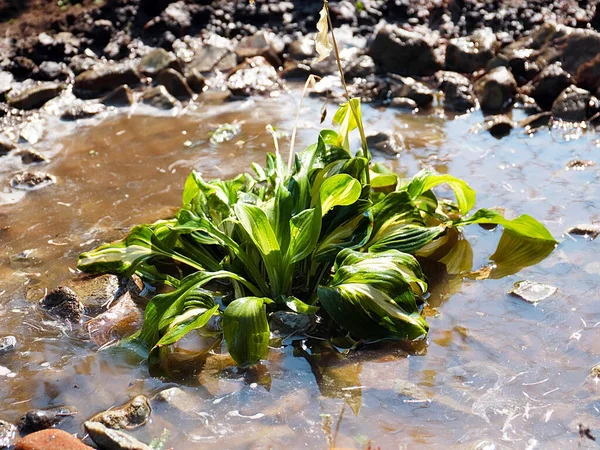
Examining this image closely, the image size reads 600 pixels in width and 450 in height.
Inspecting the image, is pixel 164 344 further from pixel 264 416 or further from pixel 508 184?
pixel 508 184

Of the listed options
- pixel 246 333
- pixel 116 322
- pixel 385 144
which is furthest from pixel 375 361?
pixel 385 144

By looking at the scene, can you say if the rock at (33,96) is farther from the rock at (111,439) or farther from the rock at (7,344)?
the rock at (111,439)

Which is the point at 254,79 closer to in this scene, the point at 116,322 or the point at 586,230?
the point at 586,230

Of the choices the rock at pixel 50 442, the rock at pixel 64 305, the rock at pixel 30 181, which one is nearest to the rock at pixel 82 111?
the rock at pixel 30 181

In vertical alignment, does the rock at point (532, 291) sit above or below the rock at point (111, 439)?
below

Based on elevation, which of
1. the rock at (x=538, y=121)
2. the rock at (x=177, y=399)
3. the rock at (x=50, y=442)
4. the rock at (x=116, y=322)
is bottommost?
the rock at (x=538, y=121)

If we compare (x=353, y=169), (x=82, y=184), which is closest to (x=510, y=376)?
(x=353, y=169)

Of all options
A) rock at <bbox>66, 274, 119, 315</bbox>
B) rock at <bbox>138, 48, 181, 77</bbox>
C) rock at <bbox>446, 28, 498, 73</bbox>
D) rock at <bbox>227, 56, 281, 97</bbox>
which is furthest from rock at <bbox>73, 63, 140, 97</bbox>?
rock at <bbox>66, 274, 119, 315</bbox>
